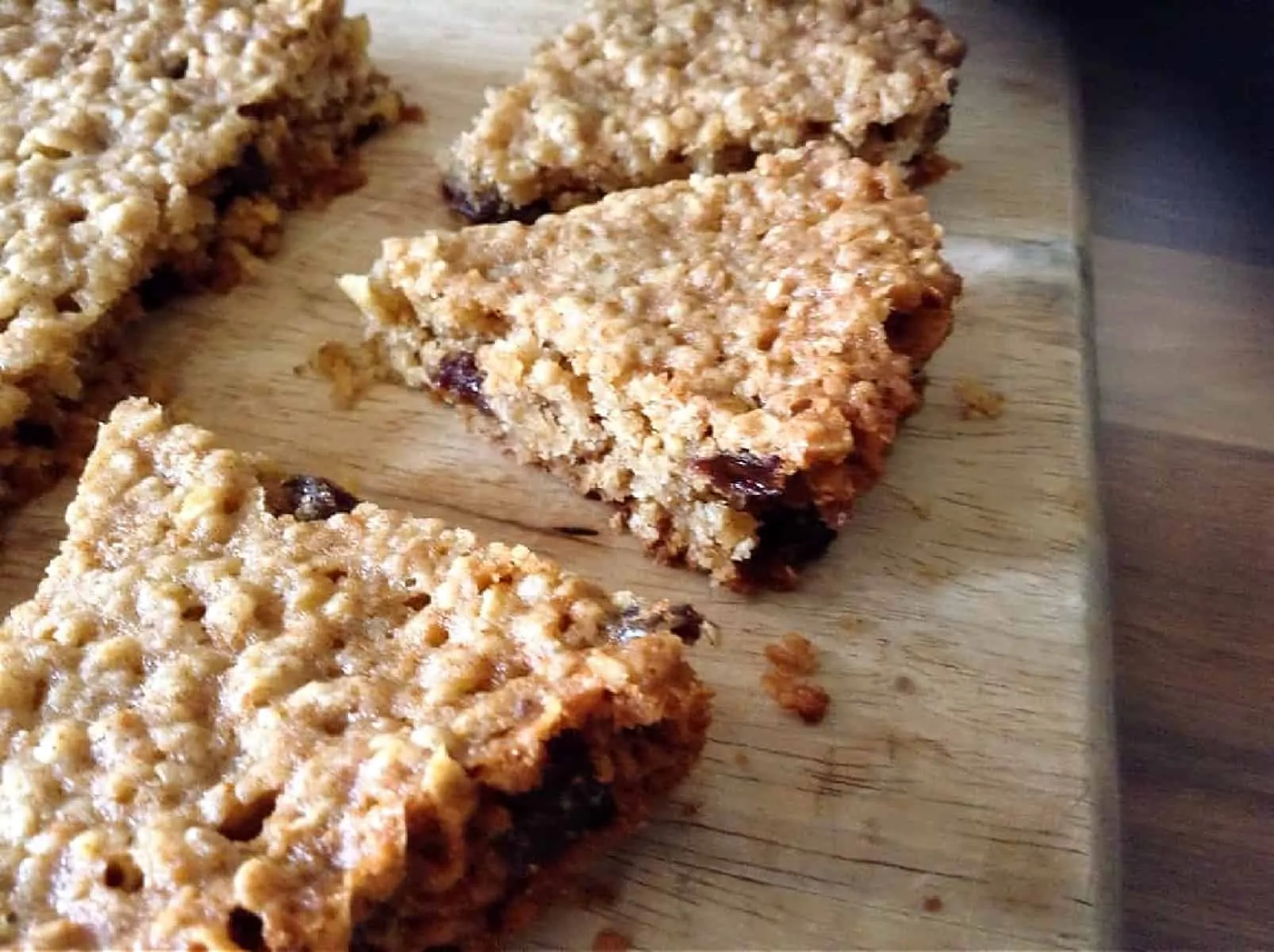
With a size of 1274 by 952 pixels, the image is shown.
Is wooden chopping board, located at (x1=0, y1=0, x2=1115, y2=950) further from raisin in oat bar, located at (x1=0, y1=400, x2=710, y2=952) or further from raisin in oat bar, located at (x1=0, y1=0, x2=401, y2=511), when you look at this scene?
raisin in oat bar, located at (x1=0, y1=400, x2=710, y2=952)

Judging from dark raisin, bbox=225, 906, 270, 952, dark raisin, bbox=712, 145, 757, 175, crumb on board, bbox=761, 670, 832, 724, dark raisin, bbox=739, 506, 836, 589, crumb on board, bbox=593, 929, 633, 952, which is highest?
dark raisin, bbox=712, 145, 757, 175

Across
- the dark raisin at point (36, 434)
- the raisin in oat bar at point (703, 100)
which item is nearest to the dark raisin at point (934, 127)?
the raisin in oat bar at point (703, 100)

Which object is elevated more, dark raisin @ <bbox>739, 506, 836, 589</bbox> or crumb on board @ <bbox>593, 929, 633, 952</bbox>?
dark raisin @ <bbox>739, 506, 836, 589</bbox>

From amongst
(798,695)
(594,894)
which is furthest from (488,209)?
(594,894)

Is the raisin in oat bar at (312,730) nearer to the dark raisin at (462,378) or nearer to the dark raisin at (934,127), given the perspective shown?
the dark raisin at (462,378)

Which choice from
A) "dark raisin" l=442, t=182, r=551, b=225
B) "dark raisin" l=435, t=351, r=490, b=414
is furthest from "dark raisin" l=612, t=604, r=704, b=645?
"dark raisin" l=442, t=182, r=551, b=225

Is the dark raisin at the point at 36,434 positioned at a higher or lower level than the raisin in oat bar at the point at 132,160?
lower

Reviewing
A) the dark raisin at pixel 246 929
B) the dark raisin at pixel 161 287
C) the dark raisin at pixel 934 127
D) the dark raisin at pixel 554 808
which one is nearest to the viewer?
the dark raisin at pixel 246 929
